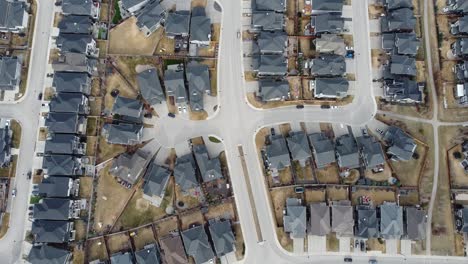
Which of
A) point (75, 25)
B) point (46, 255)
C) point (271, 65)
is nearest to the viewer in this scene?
point (46, 255)

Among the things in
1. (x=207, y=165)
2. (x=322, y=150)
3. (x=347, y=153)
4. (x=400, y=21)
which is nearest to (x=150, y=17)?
(x=207, y=165)

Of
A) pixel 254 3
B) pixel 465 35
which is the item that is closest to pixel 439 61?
pixel 465 35

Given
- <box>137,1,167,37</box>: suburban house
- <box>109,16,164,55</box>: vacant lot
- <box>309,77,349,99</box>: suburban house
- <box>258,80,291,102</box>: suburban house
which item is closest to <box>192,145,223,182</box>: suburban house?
<box>258,80,291,102</box>: suburban house

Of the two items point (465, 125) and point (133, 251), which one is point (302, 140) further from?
point (133, 251)

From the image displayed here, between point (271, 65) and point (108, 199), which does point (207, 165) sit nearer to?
point (108, 199)

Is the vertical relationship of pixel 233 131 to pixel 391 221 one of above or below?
above

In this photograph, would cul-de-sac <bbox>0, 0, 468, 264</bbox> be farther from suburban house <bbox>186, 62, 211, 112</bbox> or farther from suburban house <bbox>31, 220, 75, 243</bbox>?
suburban house <bbox>186, 62, 211, 112</bbox>

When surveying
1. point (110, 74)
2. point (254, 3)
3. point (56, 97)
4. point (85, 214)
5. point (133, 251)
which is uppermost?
point (254, 3)

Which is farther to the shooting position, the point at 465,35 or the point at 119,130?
the point at 465,35
